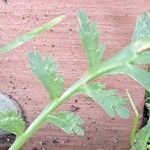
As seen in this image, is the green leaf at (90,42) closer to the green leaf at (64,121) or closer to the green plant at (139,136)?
the green leaf at (64,121)

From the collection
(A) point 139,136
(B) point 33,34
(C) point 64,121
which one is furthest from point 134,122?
(B) point 33,34

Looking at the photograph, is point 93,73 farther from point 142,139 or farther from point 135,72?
point 142,139

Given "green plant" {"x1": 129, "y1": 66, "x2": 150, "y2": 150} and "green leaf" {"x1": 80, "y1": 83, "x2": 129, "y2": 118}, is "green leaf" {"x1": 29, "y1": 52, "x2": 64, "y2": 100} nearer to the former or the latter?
"green leaf" {"x1": 80, "y1": 83, "x2": 129, "y2": 118}

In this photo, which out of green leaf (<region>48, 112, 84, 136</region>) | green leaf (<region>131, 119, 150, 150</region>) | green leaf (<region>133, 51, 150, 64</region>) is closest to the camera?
green leaf (<region>133, 51, 150, 64</region>)

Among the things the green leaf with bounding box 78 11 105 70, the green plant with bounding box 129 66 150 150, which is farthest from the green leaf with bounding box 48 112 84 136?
the green plant with bounding box 129 66 150 150

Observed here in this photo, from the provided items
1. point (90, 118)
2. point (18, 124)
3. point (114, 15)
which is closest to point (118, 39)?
point (114, 15)

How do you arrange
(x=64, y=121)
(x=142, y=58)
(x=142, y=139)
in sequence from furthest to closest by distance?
(x=142, y=139), (x=64, y=121), (x=142, y=58)

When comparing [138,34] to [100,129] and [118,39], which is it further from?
[100,129]
